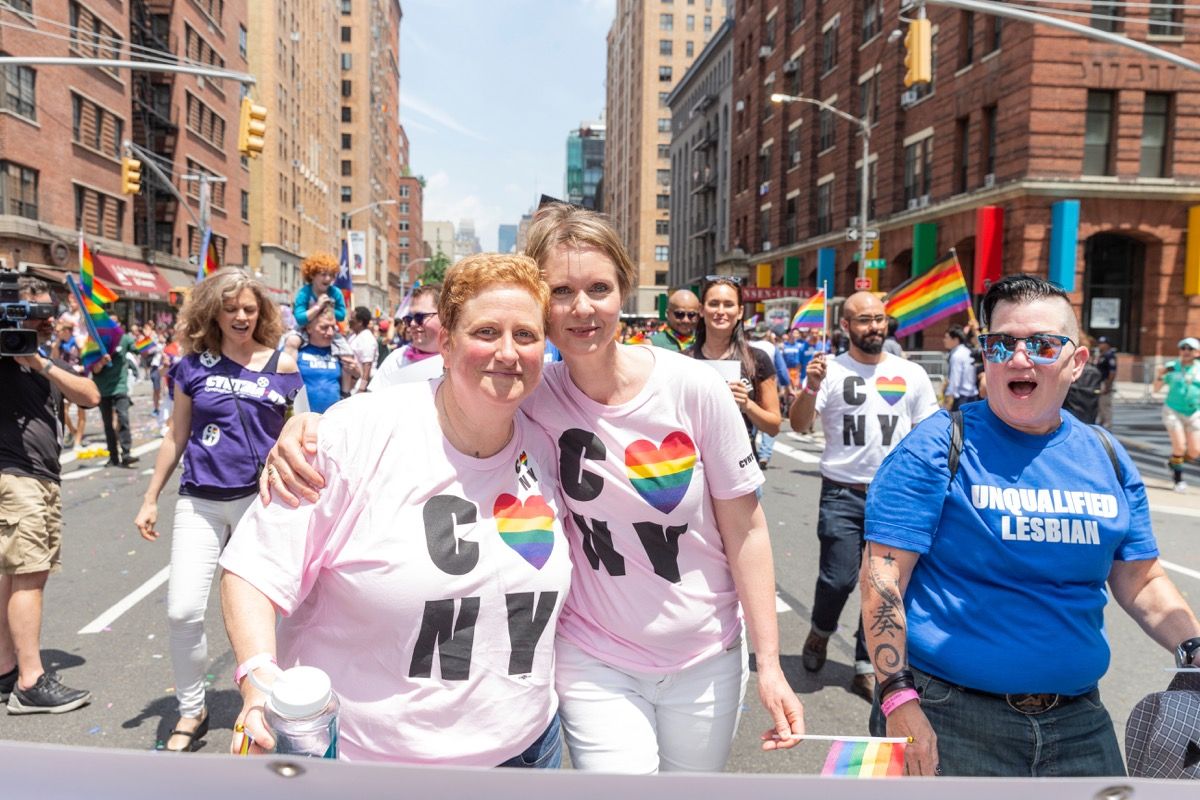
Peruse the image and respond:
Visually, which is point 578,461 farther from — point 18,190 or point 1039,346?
point 18,190

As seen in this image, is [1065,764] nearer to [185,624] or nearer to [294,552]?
[294,552]

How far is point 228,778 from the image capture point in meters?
1.33

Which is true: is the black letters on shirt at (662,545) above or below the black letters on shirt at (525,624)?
above

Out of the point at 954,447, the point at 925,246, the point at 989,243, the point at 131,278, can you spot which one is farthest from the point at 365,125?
the point at 954,447

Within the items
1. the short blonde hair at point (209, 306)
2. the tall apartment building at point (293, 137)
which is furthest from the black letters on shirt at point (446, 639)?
the tall apartment building at point (293, 137)

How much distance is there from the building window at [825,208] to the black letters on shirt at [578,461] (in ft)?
133

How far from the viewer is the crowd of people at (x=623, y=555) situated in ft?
6.86

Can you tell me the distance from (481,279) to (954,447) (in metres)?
1.32

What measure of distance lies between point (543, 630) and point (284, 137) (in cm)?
6588

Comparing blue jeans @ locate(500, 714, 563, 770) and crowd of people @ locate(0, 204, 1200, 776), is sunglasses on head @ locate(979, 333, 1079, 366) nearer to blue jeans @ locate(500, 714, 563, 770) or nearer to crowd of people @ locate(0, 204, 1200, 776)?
crowd of people @ locate(0, 204, 1200, 776)

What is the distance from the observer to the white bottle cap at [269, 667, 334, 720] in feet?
4.86

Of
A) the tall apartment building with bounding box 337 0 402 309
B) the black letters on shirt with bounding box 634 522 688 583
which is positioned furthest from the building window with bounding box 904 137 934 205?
the tall apartment building with bounding box 337 0 402 309

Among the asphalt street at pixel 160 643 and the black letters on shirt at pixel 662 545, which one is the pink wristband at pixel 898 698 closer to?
the asphalt street at pixel 160 643

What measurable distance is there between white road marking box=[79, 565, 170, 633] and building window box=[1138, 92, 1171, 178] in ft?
93.1
